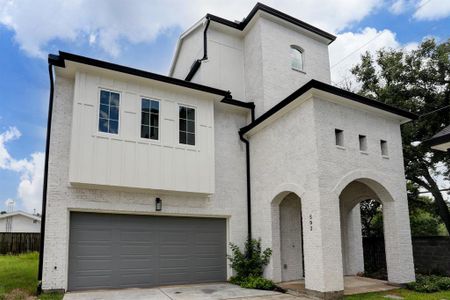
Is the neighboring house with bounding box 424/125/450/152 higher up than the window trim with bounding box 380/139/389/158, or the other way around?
the window trim with bounding box 380/139/389/158

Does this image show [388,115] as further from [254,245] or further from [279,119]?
[254,245]

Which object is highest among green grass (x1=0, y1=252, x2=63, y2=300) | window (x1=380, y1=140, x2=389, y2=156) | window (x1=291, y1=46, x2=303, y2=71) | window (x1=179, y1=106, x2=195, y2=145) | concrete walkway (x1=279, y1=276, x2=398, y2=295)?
window (x1=291, y1=46, x2=303, y2=71)

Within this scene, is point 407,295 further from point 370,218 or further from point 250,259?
point 370,218

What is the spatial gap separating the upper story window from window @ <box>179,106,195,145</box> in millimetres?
5332

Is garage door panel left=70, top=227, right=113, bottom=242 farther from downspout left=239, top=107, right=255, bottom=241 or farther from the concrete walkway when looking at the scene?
the concrete walkway

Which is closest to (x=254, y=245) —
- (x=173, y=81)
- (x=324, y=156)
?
(x=324, y=156)

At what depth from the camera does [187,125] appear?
10.9 m

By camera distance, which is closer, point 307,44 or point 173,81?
point 173,81

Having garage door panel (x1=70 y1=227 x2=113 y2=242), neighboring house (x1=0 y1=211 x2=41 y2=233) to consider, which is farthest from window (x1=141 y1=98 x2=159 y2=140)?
neighboring house (x1=0 y1=211 x2=41 y2=233)

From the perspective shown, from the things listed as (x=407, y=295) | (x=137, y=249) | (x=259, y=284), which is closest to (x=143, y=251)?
(x=137, y=249)

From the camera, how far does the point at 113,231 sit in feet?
32.8

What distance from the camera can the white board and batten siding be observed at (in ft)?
30.4

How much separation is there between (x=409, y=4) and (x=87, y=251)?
11.7m

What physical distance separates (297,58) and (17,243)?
63.1 feet
